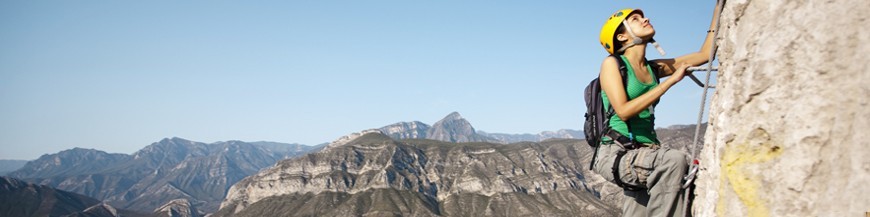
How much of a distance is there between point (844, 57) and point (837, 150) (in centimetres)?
66

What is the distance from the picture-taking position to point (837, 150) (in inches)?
145

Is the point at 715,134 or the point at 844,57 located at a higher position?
the point at 844,57

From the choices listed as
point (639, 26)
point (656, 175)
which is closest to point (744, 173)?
point (656, 175)

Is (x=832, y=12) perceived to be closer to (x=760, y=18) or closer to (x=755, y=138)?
(x=760, y=18)

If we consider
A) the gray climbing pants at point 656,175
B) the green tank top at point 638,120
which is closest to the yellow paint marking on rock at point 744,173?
the gray climbing pants at point 656,175

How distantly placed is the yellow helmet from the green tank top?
14.2 inches

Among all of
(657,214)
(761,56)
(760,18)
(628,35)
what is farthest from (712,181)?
(628,35)

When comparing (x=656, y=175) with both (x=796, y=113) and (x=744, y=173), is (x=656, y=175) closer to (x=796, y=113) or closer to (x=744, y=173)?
(x=744, y=173)

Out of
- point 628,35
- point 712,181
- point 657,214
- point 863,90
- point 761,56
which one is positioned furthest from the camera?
point 628,35

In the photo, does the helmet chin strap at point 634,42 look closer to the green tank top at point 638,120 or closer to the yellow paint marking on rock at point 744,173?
the green tank top at point 638,120

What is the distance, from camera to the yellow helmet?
5695 mm

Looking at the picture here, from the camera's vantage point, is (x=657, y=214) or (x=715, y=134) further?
(x=657, y=214)

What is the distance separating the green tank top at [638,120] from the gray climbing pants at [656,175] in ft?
0.71

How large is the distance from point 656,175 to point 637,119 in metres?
0.70
